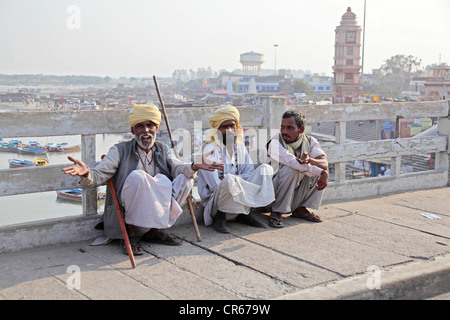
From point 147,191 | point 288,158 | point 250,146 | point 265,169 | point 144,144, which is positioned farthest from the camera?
point 250,146

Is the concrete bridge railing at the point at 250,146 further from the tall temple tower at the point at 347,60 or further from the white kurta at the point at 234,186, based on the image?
the tall temple tower at the point at 347,60

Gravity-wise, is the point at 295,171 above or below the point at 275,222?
above

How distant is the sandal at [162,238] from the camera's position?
4568 mm

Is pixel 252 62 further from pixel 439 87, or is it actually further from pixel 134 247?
pixel 134 247

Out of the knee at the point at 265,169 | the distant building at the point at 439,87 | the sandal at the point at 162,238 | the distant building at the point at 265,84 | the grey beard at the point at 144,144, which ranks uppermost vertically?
the distant building at the point at 265,84

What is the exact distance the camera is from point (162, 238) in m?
4.59

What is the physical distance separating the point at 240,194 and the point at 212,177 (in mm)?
361

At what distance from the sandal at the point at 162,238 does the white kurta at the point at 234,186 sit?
559mm

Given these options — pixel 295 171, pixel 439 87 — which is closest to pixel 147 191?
pixel 295 171

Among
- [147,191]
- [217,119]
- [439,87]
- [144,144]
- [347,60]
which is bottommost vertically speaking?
[147,191]

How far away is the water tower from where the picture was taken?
175250 millimetres

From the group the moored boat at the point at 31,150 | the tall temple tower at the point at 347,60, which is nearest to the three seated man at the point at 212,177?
the moored boat at the point at 31,150

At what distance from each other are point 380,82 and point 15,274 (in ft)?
434
